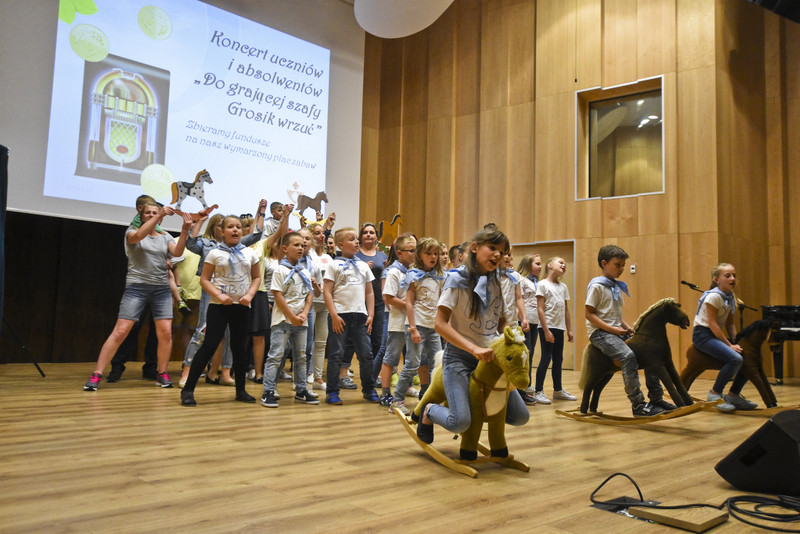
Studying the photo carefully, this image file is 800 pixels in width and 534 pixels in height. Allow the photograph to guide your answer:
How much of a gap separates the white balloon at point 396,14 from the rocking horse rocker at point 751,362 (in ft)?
17.2

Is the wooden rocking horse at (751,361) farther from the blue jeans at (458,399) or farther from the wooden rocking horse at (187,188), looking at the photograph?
the wooden rocking horse at (187,188)

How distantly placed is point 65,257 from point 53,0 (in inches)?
128

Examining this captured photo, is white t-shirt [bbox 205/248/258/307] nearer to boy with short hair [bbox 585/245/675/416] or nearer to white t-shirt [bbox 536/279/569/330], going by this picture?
boy with short hair [bbox 585/245/675/416]

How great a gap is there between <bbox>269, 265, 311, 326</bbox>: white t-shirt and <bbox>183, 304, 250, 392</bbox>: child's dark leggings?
244mm

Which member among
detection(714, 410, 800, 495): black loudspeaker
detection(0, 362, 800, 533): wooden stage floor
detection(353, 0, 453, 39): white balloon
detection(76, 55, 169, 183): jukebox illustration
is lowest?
detection(0, 362, 800, 533): wooden stage floor

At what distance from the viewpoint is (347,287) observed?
16.5 ft

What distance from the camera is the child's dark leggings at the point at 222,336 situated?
4517 millimetres

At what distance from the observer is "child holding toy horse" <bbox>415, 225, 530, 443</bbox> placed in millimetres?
2951

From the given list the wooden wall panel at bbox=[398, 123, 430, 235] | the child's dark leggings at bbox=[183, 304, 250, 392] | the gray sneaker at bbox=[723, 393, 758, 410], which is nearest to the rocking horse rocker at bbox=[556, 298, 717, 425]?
the gray sneaker at bbox=[723, 393, 758, 410]

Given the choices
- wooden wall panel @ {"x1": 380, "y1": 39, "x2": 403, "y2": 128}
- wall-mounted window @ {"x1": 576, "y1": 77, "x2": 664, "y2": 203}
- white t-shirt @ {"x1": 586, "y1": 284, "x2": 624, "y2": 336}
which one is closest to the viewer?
white t-shirt @ {"x1": 586, "y1": 284, "x2": 624, "y2": 336}

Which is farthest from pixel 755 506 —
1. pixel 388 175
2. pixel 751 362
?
pixel 388 175

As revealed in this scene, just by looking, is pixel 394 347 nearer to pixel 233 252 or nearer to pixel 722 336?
pixel 233 252

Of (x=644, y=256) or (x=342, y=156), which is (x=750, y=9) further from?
(x=342, y=156)

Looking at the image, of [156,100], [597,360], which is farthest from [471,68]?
[597,360]
